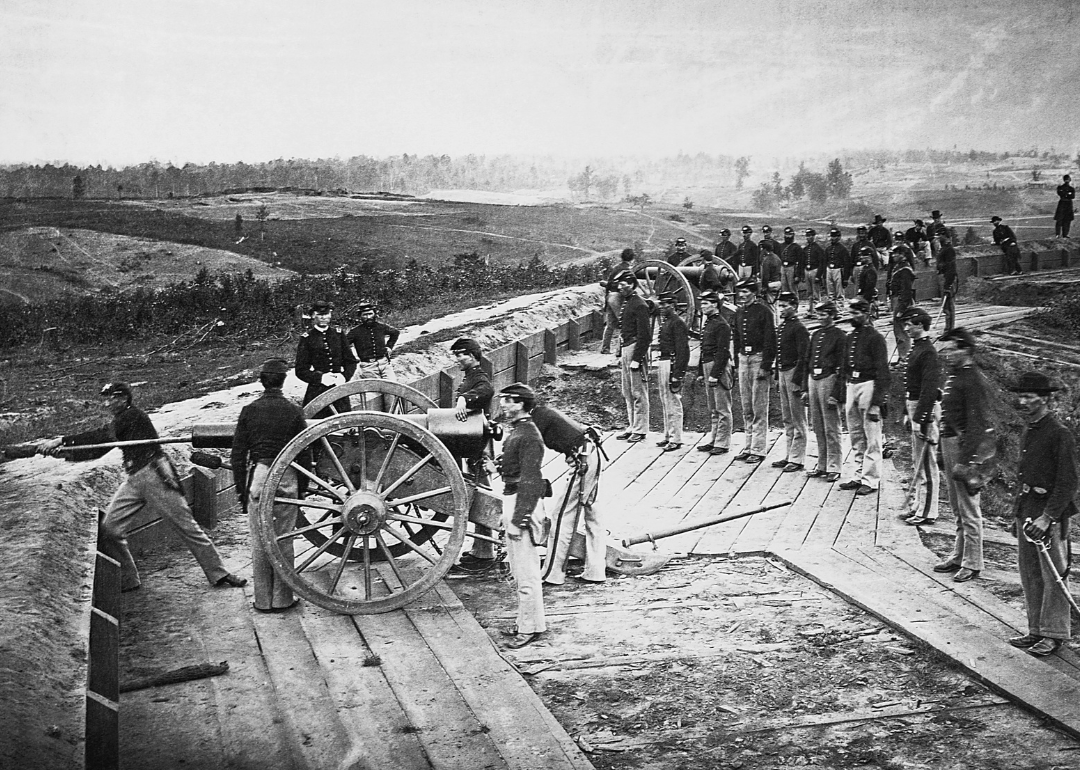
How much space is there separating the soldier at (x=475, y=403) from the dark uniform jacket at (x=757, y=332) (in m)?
3.92

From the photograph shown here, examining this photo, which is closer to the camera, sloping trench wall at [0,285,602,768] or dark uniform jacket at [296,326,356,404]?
sloping trench wall at [0,285,602,768]

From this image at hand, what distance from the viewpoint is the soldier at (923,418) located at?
844 centimetres

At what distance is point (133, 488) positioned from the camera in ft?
21.7

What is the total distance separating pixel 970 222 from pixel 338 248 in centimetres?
1764

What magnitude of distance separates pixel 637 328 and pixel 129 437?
5.95 m

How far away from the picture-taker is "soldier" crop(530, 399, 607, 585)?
23.5ft

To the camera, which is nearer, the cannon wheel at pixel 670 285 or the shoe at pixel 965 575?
the shoe at pixel 965 575

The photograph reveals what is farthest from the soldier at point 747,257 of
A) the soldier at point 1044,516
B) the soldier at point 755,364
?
the soldier at point 1044,516

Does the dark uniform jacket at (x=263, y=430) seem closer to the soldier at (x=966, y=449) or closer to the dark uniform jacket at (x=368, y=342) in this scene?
the dark uniform jacket at (x=368, y=342)

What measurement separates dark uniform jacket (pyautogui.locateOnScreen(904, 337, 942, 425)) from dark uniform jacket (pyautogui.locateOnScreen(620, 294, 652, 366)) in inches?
131

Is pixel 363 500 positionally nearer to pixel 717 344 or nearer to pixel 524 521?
pixel 524 521

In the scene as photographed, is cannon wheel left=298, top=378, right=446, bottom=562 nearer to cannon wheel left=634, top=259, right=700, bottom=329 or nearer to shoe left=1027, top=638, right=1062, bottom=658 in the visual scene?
shoe left=1027, top=638, right=1062, bottom=658

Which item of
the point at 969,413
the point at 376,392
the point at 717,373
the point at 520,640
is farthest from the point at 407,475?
the point at 717,373

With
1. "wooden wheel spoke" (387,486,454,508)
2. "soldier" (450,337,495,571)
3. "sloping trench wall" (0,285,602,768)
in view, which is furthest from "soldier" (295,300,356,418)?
"wooden wheel spoke" (387,486,454,508)
